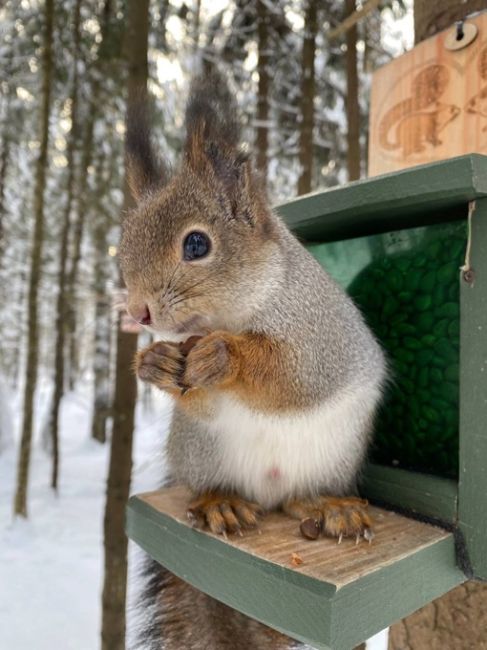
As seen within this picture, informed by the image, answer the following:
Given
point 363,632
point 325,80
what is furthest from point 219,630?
point 325,80

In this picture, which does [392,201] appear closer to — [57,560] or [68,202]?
[57,560]

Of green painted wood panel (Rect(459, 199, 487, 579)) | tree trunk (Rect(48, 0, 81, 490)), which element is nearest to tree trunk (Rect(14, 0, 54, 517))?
tree trunk (Rect(48, 0, 81, 490))

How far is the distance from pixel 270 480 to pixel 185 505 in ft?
0.63

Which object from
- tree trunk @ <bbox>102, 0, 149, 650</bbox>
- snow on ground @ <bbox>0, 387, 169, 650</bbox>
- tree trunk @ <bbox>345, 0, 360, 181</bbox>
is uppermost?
tree trunk @ <bbox>345, 0, 360, 181</bbox>

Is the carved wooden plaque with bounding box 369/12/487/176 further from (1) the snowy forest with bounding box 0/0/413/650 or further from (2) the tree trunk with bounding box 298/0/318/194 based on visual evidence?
(2) the tree trunk with bounding box 298/0/318/194

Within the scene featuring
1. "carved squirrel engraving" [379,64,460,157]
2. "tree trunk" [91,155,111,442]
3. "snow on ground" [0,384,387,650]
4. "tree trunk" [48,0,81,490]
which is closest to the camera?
"carved squirrel engraving" [379,64,460,157]

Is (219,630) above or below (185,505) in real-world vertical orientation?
below

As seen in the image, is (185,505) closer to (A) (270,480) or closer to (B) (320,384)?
(A) (270,480)

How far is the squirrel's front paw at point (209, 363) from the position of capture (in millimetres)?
944

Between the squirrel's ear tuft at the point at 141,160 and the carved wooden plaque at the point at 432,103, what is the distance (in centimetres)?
65

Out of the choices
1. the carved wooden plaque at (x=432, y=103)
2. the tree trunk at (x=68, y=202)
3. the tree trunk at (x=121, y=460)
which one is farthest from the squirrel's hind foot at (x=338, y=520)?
the tree trunk at (x=68, y=202)

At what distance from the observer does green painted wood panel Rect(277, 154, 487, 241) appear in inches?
37.0

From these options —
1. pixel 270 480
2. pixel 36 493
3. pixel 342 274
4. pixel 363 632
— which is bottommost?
pixel 36 493

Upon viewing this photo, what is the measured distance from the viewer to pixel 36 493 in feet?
19.3
